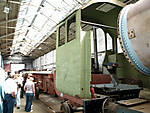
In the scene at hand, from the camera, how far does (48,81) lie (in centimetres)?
837

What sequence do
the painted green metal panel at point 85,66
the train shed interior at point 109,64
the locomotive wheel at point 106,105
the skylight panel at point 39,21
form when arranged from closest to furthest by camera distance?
the train shed interior at point 109,64, the locomotive wheel at point 106,105, the painted green metal panel at point 85,66, the skylight panel at point 39,21

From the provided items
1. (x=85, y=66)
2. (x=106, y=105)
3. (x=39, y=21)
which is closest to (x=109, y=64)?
(x=85, y=66)

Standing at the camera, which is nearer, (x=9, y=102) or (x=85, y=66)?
(x=85, y=66)

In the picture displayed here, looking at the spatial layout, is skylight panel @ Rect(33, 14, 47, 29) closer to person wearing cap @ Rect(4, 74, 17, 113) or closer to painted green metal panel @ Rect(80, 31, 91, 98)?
person wearing cap @ Rect(4, 74, 17, 113)

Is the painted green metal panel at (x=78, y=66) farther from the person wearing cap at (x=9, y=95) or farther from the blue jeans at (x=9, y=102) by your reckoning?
the blue jeans at (x=9, y=102)

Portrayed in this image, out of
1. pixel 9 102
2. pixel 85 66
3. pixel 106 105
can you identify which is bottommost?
pixel 9 102

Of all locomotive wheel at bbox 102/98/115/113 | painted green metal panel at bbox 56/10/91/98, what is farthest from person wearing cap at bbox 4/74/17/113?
locomotive wheel at bbox 102/98/115/113

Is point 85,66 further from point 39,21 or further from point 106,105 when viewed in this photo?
point 39,21

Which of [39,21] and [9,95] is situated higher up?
[39,21]

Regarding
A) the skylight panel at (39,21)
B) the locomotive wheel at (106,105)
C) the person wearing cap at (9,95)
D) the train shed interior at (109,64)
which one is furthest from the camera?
the skylight panel at (39,21)

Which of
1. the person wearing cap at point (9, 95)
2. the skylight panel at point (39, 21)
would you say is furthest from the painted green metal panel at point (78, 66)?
the skylight panel at point (39, 21)

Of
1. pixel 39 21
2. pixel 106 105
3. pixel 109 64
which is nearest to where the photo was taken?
pixel 106 105

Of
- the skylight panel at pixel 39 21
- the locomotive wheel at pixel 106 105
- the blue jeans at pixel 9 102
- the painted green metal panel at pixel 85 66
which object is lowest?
the blue jeans at pixel 9 102

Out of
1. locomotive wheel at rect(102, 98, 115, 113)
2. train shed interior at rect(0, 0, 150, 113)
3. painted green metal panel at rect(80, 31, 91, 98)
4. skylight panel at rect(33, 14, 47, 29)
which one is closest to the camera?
train shed interior at rect(0, 0, 150, 113)
